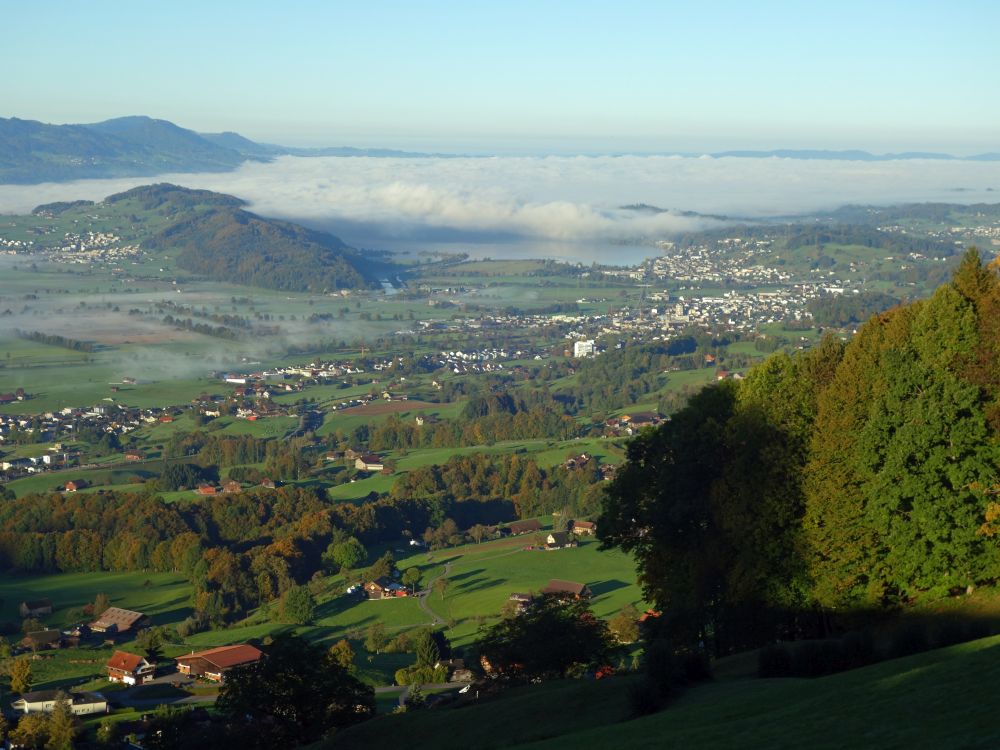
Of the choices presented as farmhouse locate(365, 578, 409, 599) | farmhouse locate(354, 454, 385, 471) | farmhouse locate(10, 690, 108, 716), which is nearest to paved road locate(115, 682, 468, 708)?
farmhouse locate(10, 690, 108, 716)

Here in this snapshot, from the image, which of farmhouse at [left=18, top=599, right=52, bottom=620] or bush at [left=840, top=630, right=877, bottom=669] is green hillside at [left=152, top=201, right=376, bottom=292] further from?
bush at [left=840, top=630, right=877, bottom=669]

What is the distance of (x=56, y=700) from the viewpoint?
25.0m

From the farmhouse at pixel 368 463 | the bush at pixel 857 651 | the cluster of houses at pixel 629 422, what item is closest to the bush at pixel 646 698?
the bush at pixel 857 651

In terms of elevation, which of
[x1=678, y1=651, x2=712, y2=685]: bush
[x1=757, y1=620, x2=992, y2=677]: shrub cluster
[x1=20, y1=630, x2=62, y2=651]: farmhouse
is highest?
[x1=757, y1=620, x2=992, y2=677]: shrub cluster

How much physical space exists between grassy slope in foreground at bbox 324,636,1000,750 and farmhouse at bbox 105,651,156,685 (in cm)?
1532

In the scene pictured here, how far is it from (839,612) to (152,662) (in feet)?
66.7

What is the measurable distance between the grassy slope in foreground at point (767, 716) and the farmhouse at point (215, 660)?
45.7ft

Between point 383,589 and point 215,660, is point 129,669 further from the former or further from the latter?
point 383,589

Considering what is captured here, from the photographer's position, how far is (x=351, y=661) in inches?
1082

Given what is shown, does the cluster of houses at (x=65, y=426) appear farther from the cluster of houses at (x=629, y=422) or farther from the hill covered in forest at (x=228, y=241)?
the hill covered in forest at (x=228, y=241)

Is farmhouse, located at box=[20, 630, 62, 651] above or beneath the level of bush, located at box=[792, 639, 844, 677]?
→ beneath

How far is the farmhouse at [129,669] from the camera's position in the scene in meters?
29.1

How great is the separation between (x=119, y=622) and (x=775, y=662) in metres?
26.2

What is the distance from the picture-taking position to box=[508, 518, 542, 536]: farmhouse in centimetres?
4697
